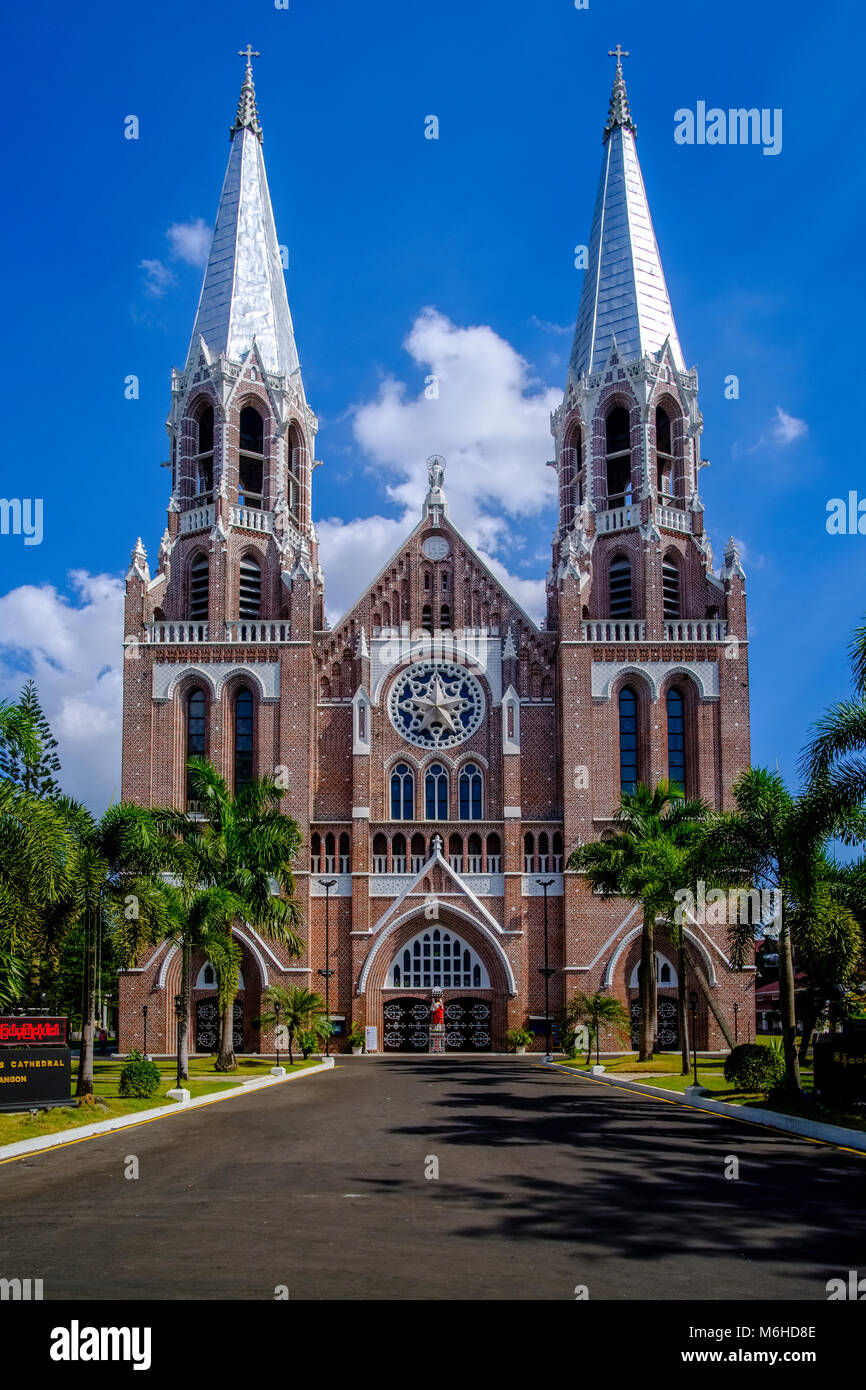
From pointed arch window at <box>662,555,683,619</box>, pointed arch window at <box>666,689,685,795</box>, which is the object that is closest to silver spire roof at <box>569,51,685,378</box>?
pointed arch window at <box>662,555,683,619</box>

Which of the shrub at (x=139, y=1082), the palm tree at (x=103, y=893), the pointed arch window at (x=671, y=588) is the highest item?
the pointed arch window at (x=671, y=588)

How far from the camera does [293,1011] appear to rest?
46.2 metres

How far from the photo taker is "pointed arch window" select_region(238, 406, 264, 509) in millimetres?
58062

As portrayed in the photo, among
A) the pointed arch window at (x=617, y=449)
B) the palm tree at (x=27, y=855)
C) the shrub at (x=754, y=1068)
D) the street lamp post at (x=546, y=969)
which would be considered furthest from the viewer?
the pointed arch window at (x=617, y=449)

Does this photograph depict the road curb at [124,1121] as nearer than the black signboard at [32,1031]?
→ Yes

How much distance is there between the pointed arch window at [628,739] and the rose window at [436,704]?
573 cm

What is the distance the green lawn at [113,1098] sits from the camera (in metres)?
21.7

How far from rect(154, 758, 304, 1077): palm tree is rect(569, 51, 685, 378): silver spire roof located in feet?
92.5

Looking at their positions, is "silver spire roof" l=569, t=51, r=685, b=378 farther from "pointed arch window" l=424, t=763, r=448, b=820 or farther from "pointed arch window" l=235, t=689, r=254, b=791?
"pointed arch window" l=235, t=689, r=254, b=791

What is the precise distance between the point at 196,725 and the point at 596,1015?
19.7 m

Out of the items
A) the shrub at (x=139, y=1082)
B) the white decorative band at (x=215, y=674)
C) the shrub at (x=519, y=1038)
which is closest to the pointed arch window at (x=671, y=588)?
the white decorative band at (x=215, y=674)

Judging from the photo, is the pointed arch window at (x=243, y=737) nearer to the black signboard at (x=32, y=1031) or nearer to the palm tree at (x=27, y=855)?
the palm tree at (x=27, y=855)

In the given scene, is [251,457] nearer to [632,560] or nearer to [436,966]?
[632,560]
